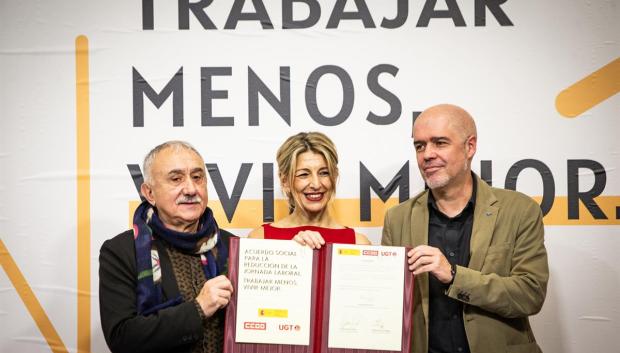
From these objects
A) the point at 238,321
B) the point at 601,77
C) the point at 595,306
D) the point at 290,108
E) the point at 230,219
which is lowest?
the point at 595,306

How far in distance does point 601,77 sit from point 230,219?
7.23 feet

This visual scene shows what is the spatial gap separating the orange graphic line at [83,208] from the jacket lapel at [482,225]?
2.06 metres

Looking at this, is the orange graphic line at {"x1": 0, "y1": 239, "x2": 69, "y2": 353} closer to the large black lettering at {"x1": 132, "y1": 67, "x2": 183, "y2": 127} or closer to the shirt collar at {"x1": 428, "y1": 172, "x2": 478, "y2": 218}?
the large black lettering at {"x1": 132, "y1": 67, "x2": 183, "y2": 127}

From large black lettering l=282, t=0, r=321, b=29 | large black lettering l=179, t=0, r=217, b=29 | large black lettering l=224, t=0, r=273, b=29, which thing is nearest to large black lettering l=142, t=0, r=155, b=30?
large black lettering l=179, t=0, r=217, b=29

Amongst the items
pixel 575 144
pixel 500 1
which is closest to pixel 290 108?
pixel 500 1

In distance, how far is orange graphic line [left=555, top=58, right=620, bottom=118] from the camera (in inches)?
Result: 115

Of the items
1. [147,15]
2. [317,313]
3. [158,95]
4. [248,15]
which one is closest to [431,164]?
[317,313]

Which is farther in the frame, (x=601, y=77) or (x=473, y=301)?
(x=601, y=77)

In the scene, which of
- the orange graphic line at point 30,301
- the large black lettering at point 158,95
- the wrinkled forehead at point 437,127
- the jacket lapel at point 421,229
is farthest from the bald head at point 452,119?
the orange graphic line at point 30,301

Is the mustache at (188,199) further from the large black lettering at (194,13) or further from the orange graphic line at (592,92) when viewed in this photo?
the orange graphic line at (592,92)

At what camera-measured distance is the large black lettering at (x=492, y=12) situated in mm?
2932

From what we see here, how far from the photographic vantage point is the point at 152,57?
2.95m

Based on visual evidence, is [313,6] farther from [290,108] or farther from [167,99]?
[167,99]

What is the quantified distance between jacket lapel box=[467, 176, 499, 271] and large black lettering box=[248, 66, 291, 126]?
1.20 m
